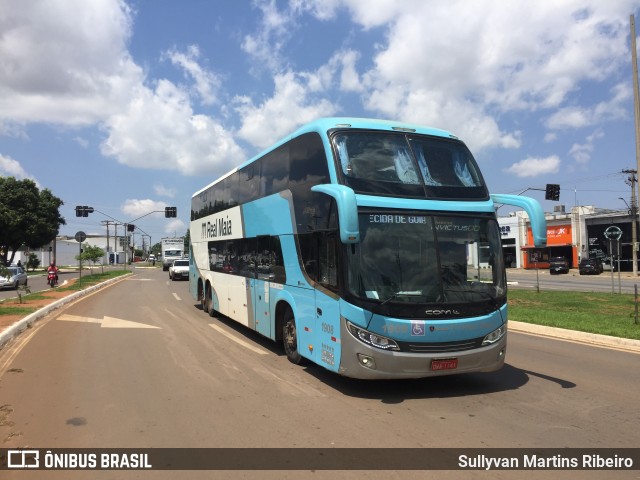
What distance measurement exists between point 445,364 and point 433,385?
3.24 feet

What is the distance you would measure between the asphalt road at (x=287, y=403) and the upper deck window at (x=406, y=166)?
276cm

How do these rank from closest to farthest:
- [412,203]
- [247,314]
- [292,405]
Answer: [292,405] → [412,203] → [247,314]

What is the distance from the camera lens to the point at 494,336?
21.9 ft

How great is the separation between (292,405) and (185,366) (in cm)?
291

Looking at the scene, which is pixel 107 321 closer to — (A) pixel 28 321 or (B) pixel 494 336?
(A) pixel 28 321

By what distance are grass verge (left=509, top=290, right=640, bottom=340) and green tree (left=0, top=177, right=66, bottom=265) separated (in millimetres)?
46870

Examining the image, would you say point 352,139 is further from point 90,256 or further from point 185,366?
point 90,256

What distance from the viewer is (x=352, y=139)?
23.1 ft

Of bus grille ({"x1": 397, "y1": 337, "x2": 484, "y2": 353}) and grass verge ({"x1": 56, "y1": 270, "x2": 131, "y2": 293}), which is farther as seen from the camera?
grass verge ({"x1": 56, "y1": 270, "x2": 131, "y2": 293})

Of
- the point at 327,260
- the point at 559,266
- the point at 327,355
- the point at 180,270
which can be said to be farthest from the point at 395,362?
the point at 559,266

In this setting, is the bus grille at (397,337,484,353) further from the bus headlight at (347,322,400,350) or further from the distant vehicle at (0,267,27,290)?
the distant vehicle at (0,267,27,290)

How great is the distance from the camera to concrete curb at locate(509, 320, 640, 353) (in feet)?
33.1

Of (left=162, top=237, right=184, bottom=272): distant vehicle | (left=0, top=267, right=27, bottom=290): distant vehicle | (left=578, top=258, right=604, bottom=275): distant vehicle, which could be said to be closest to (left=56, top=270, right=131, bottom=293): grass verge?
(left=0, top=267, right=27, bottom=290): distant vehicle
